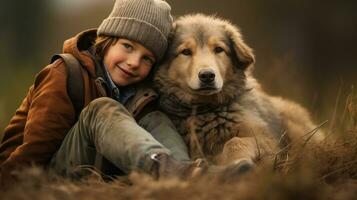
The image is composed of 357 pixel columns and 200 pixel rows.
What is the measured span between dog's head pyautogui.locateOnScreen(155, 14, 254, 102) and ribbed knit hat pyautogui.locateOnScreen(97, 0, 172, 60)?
145 mm

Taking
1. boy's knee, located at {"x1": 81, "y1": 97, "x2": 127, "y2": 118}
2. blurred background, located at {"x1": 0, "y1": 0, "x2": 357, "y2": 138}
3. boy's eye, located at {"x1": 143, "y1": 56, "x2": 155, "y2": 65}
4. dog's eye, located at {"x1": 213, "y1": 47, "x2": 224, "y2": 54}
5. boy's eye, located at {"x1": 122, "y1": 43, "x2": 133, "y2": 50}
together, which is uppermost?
blurred background, located at {"x1": 0, "y1": 0, "x2": 357, "y2": 138}

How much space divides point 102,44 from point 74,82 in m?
0.52

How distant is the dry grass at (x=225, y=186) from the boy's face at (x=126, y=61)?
103cm

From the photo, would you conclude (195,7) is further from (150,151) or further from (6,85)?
(150,151)

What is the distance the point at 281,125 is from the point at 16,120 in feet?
6.96

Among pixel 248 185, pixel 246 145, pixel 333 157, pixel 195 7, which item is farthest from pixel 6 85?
pixel 248 185

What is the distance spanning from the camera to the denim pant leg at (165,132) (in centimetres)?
405

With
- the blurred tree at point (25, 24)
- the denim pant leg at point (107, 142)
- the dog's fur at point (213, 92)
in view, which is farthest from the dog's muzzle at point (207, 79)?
the blurred tree at point (25, 24)

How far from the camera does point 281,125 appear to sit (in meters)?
5.12

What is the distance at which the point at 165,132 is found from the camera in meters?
4.23

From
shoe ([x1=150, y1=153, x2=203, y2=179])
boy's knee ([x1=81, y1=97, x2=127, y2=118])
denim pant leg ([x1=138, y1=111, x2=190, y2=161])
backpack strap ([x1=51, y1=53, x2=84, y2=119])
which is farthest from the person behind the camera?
backpack strap ([x1=51, y1=53, x2=84, y2=119])

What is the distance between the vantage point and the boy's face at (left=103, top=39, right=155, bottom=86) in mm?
4422

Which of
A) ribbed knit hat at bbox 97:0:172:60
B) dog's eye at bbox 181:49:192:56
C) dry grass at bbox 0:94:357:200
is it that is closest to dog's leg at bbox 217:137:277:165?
dry grass at bbox 0:94:357:200

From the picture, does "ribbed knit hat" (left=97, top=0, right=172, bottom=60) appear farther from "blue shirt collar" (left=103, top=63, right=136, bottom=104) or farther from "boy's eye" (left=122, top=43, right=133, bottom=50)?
"blue shirt collar" (left=103, top=63, right=136, bottom=104)
